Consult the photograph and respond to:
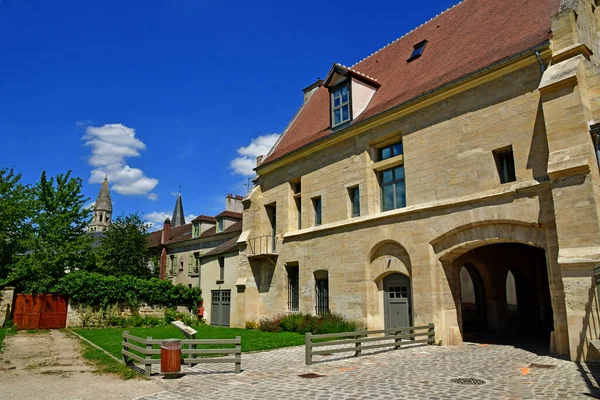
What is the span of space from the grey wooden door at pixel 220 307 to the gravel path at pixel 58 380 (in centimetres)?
1341

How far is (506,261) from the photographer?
1883 cm

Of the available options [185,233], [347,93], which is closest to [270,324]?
[347,93]

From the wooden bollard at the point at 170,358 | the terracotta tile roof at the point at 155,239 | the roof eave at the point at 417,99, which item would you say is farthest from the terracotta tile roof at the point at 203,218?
the wooden bollard at the point at 170,358

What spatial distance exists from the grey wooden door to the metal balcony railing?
5864 millimetres

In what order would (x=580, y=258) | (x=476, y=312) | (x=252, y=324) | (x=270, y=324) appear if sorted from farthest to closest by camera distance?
(x=252, y=324) → (x=270, y=324) → (x=476, y=312) → (x=580, y=258)

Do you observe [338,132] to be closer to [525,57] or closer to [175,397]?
[525,57]

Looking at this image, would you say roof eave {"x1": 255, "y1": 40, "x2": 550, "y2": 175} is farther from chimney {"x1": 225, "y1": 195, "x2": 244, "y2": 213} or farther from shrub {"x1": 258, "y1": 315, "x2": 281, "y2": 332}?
chimney {"x1": 225, "y1": 195, "x2": 244, "y2": 213}

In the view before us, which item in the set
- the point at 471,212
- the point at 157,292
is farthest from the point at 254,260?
the point at 471,212

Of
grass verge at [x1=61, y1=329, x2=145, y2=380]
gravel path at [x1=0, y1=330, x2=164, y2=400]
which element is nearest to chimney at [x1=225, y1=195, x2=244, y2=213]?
grass verge at [x1=61, y1=329, x2=145, y2=380]

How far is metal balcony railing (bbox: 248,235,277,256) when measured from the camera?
21.5m

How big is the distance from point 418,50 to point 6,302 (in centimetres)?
2418

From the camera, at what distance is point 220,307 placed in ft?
89.1

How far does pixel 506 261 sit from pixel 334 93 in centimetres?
1056

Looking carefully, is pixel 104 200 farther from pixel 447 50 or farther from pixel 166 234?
pixel 447 50
